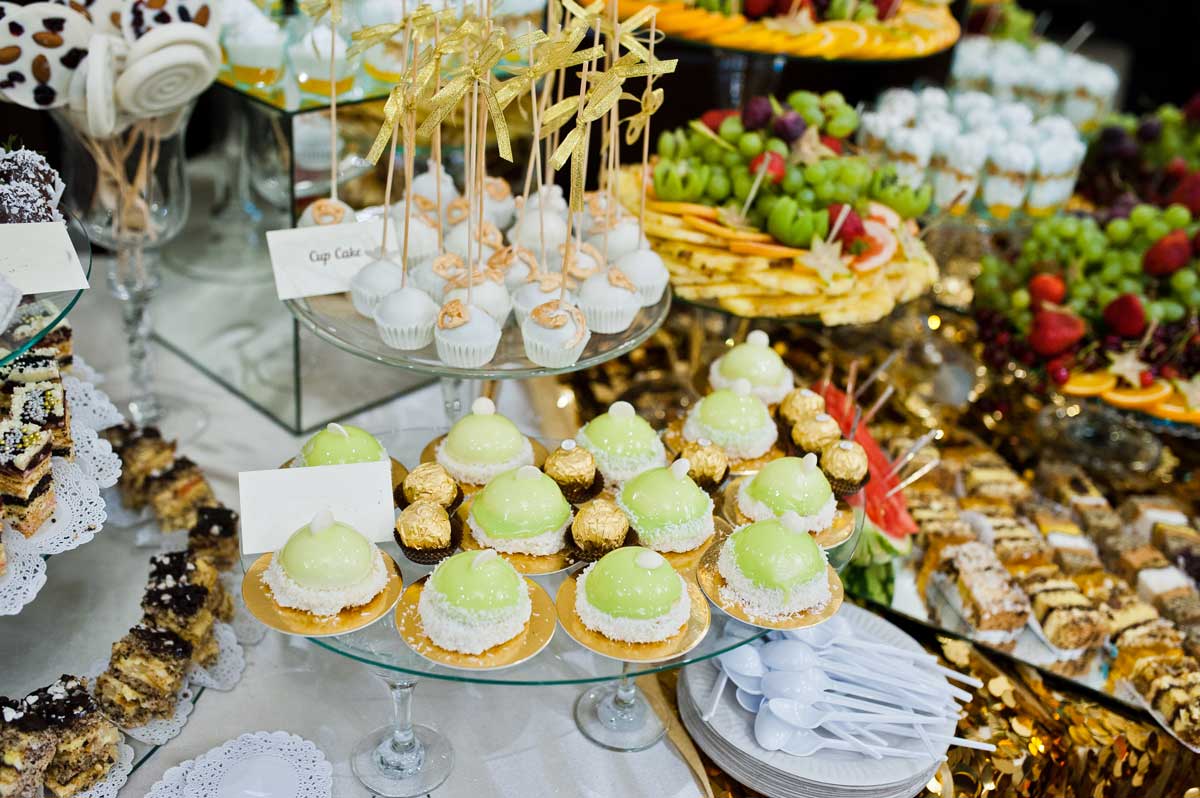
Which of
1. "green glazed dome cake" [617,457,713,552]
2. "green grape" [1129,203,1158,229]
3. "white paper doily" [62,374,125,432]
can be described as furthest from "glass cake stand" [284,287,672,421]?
"green grape" [1129,203,1158,229]

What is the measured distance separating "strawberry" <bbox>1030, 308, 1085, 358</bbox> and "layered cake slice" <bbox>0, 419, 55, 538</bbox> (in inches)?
73.4

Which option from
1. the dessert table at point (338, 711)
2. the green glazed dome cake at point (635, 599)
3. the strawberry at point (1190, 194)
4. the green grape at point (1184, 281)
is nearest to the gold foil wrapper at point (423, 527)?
the green glazed dome cake at point (635, 599)

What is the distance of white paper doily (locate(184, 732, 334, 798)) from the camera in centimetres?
151

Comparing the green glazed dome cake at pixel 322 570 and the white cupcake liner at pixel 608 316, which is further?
the white cupcake liner at pixel 608 316

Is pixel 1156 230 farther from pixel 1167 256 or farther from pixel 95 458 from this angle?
pixel 95 458

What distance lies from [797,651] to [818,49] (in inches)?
57.6

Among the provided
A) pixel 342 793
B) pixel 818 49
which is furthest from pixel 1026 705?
pixel 818 49

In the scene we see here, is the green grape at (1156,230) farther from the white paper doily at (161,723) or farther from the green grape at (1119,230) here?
the white paper doily at (161,723)

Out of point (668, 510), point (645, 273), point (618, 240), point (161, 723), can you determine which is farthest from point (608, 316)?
point (161, 723)

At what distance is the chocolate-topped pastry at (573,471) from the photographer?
1.62 meters

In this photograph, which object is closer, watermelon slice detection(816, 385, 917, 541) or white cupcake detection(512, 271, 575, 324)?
white cupcake detection(512, 271, 575, 324)

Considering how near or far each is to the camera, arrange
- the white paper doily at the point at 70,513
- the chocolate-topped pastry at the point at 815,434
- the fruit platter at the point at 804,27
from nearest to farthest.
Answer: the white paper doily at the point at 70,513, the chocolate-topped pastry at the point at 815,434, the fruit platter at the point at 804,27

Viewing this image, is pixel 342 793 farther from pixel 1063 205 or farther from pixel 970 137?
pixel 1063 205

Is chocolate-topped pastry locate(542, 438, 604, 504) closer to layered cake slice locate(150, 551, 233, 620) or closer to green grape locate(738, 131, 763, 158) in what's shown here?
layered cake slice locate(150, 551, 233, 620)
